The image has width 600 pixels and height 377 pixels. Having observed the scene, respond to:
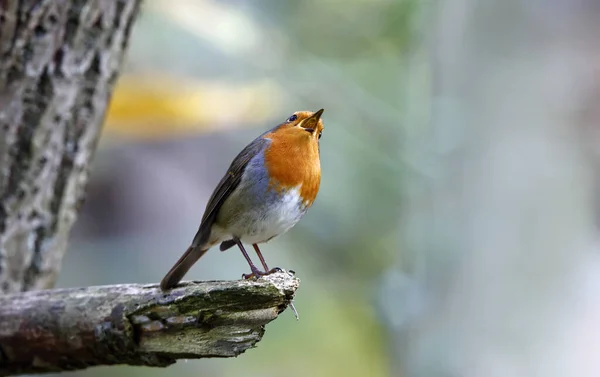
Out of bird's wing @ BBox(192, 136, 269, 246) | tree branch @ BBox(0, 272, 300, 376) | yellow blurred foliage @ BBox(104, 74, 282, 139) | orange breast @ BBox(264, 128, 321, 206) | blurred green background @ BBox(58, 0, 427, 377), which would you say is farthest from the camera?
blurred green background @ BBox(58, 0, 427, 377)

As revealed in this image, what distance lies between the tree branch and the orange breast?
49 cm

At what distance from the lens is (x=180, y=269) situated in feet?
8.91

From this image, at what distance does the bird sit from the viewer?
295 centimetres

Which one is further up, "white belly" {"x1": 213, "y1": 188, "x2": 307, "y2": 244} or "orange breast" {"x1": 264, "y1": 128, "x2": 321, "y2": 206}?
"orange breast" {"x1": 264, "y1": 128, "x2": 321, "y2": 206}

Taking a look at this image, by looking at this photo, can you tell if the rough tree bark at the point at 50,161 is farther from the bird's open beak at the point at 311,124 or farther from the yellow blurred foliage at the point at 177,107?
the yellow blurred foliage at the point at 177,107

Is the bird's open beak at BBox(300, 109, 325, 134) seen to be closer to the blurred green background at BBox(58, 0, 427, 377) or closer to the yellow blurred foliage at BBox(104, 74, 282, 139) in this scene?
the yellow blurred foliage at BBox(104, 74, 282, 139)

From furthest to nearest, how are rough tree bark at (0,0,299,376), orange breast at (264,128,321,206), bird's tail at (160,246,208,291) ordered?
orange breast at (264,128,321,206), rough tree bark at (0,0,299,376), bird's tail at (160,246,208,291)

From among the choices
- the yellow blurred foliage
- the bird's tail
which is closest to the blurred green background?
the yellow blurred foliage

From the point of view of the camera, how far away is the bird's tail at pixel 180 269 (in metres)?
2.49

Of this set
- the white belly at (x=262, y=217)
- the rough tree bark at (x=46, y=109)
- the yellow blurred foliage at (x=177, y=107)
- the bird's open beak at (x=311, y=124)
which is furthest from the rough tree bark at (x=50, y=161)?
the yellow blurred foliage at (x=177, y=107)

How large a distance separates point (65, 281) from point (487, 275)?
15.1 ft

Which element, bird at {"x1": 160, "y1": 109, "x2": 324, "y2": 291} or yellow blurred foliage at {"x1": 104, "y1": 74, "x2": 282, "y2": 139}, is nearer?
bird at {"x1": 160, "y1": 109, "x2": 324, "y2": 291}

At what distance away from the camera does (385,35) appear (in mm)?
7074

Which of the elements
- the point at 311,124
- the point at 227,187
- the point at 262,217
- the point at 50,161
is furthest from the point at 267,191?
the point at 50,161
